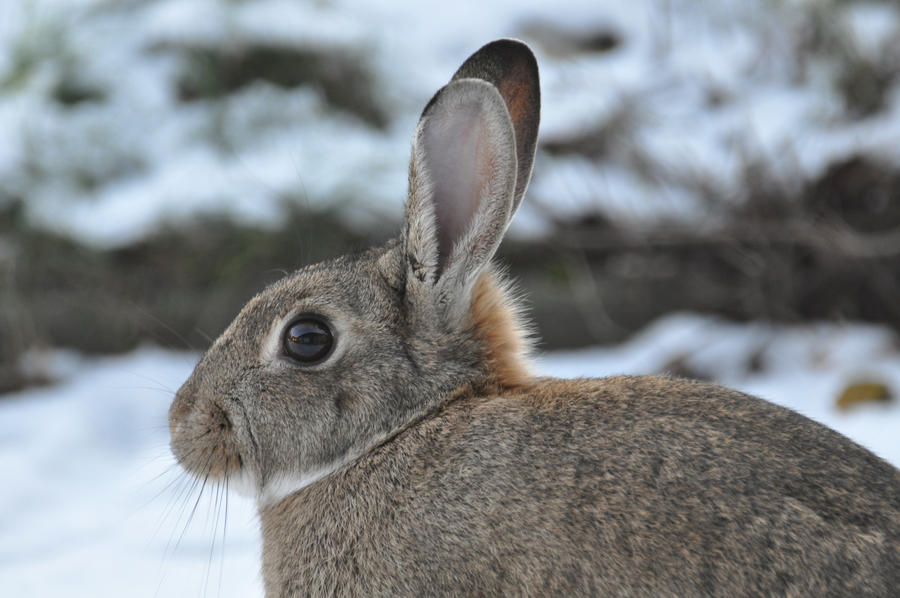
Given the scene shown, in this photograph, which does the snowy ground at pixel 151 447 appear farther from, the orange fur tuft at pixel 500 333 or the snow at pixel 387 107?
the snow at pixel 387 107

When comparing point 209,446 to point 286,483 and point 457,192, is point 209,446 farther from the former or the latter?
point 457,192

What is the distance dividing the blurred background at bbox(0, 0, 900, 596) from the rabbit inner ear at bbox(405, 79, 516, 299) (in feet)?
5.28

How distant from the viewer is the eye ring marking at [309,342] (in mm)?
2209

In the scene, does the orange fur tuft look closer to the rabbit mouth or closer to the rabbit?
the rabbit

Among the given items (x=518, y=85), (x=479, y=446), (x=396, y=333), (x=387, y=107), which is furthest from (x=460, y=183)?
(x=387, y=107)

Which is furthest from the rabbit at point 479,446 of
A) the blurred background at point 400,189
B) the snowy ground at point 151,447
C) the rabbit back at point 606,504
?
the blurred background at point 400,189

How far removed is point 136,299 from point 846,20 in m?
3.58

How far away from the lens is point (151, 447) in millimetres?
4070

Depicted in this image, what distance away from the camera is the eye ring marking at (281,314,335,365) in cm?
221

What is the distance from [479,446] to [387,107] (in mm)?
3738

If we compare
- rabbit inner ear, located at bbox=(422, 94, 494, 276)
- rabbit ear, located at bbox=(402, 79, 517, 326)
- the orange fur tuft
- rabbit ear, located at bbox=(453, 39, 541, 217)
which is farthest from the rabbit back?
rabbit ear, located at bbox=(453, 39, 541, 217)

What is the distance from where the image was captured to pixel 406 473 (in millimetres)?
2070

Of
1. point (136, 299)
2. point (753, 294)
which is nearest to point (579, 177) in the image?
point (753, 294)

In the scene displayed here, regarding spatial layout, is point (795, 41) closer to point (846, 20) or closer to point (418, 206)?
point (846, 20)
